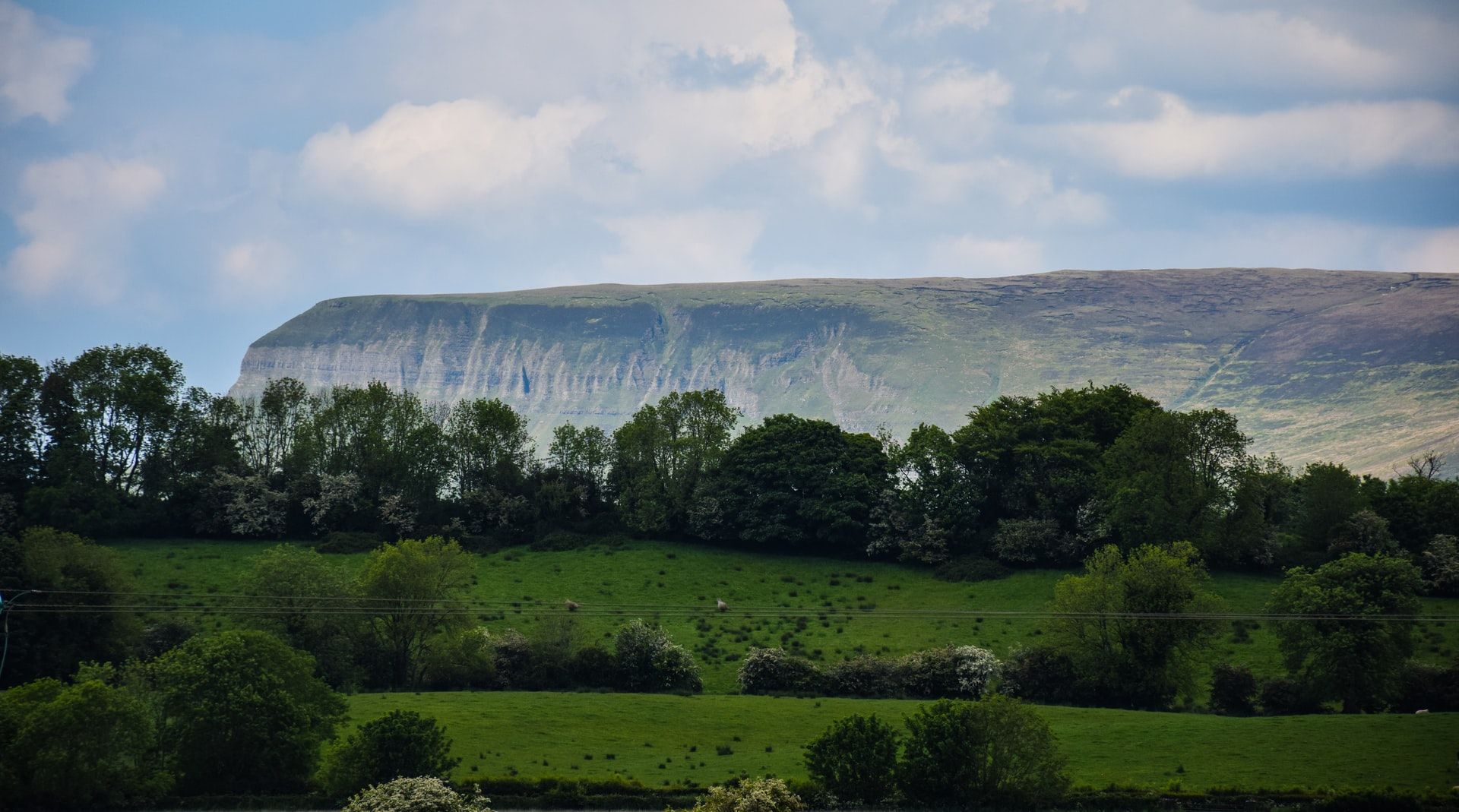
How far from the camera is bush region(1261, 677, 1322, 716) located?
70.0 meters

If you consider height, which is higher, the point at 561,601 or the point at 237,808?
the point at 561,601

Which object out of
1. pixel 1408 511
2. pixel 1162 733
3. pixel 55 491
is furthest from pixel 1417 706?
pixel 55 491

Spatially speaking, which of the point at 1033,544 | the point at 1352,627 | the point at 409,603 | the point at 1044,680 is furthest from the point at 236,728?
the point at 1033,544

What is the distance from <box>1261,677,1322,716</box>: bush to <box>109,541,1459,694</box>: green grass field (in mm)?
4004

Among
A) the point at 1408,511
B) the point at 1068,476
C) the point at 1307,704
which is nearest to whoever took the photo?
the point at 1307,704

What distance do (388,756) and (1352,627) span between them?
5230 centimetres

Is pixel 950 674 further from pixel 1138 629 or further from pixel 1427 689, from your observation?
pixel 1427 689

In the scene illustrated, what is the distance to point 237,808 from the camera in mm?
53656

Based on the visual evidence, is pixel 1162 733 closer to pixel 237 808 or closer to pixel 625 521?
pixel 237 808

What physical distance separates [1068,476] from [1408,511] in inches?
978

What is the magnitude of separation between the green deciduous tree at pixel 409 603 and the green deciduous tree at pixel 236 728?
751 inches

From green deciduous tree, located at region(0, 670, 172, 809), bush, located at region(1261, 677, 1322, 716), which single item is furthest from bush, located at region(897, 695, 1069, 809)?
green deciduous tree, located at region(0, 670, 172, 809)

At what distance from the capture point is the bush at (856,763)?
2151 inches

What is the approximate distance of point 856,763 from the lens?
180 feet
